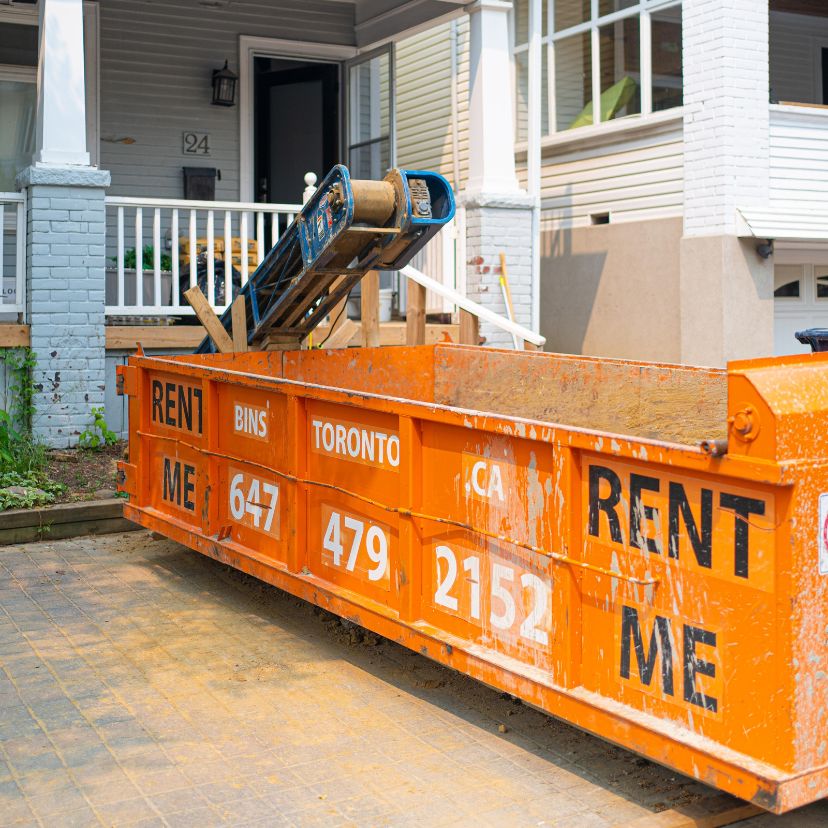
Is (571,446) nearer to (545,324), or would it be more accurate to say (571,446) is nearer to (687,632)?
(687,632)

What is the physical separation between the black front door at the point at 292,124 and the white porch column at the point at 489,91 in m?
3.05

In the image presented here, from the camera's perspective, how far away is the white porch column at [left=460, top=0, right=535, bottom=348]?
10859 mm

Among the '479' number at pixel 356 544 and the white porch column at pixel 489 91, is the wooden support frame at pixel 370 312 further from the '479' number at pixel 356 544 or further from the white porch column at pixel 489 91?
the '479' number at pixel 356 544

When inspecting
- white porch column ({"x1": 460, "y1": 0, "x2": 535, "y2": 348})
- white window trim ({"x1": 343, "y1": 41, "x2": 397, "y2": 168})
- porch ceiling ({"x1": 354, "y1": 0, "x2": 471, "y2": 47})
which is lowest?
white porch column ({"x1": 460, "y1": 0, "x2": 535, "y2": 348})

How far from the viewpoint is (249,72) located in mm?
12992

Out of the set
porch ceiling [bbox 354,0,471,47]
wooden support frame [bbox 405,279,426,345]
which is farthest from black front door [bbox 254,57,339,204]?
wooden support frame [bbox 405,279,426,345]

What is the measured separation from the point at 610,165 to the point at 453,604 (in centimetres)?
972

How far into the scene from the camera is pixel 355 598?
4836 mm

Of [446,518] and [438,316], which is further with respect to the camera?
[438,316]

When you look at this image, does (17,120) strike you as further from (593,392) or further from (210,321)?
(593,392)

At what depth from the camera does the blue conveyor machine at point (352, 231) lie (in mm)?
5777

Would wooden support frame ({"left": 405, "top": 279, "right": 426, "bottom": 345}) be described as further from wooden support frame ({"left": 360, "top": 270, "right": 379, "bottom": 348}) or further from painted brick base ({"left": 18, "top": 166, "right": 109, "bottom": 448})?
painted brick base ({"left": 18, "top": 166, "right": 109, "bottom": 448})

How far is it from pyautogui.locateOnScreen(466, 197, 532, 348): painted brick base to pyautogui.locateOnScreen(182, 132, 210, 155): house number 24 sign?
11.5 feet

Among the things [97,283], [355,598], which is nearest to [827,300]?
[97,283]
